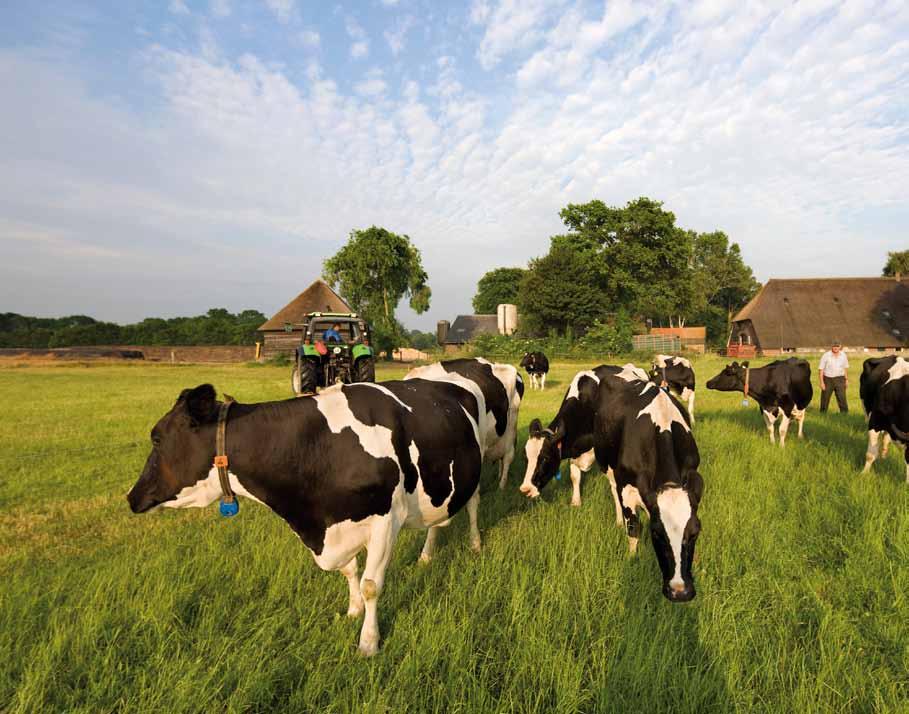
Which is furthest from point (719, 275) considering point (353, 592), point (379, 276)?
point (353, 592)

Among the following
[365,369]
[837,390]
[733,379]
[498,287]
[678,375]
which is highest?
[498,287]

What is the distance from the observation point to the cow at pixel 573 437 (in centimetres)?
531

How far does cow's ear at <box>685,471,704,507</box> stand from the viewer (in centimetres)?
316

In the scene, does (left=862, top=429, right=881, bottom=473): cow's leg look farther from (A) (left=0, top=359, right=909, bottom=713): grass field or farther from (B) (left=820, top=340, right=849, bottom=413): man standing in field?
(B) (left=820, top=340, right=849, bottom=413): man standing in field

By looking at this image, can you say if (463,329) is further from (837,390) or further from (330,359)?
(837,390)

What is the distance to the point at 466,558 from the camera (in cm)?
407

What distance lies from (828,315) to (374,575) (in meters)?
54.6

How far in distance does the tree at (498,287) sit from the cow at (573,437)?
74313mm

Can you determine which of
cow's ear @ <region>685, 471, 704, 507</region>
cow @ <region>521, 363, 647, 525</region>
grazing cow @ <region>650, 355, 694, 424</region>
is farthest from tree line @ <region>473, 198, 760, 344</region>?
cow's ear @ <region>685, 471, 704, 507</region>

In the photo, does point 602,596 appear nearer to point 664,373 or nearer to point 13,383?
point 664,373

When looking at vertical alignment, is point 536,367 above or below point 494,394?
below

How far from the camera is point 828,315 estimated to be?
1704 inches

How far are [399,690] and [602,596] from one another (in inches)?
67.7

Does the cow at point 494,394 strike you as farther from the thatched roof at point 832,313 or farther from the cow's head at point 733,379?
the thatched roof at point 832,313
